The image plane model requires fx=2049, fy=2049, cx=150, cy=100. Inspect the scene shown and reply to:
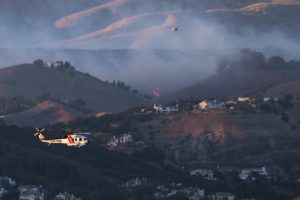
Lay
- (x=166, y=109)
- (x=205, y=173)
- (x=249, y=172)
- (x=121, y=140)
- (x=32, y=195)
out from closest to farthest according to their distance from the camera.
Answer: (x=32, y=195), (x=205, y=173), (x=249, y=172), (x=121, y=140), (x=166, y=109)

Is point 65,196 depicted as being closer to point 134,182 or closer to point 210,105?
point 134,182

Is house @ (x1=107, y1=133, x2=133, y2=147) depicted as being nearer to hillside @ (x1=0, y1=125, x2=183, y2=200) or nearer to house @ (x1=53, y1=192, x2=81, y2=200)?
hillside @ (x1=0, y1=125, x2=183, y2=200)

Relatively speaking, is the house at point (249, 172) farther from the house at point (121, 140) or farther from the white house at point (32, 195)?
the white house at point (32, 195)

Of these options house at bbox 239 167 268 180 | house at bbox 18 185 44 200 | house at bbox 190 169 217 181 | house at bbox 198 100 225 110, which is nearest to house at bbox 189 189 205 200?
house at bbox 190 169 217 181

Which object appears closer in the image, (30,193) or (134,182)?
(30,193)

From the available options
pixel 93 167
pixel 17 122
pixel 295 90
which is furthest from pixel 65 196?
pixel 295 90

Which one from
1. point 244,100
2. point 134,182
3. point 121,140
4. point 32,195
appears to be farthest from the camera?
point 244,100

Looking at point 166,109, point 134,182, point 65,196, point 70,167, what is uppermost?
point 166,109

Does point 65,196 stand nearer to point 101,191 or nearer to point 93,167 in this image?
point 101,191

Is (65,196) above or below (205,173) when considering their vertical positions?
below

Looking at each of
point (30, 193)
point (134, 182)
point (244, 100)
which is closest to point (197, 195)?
point (134, 182)
